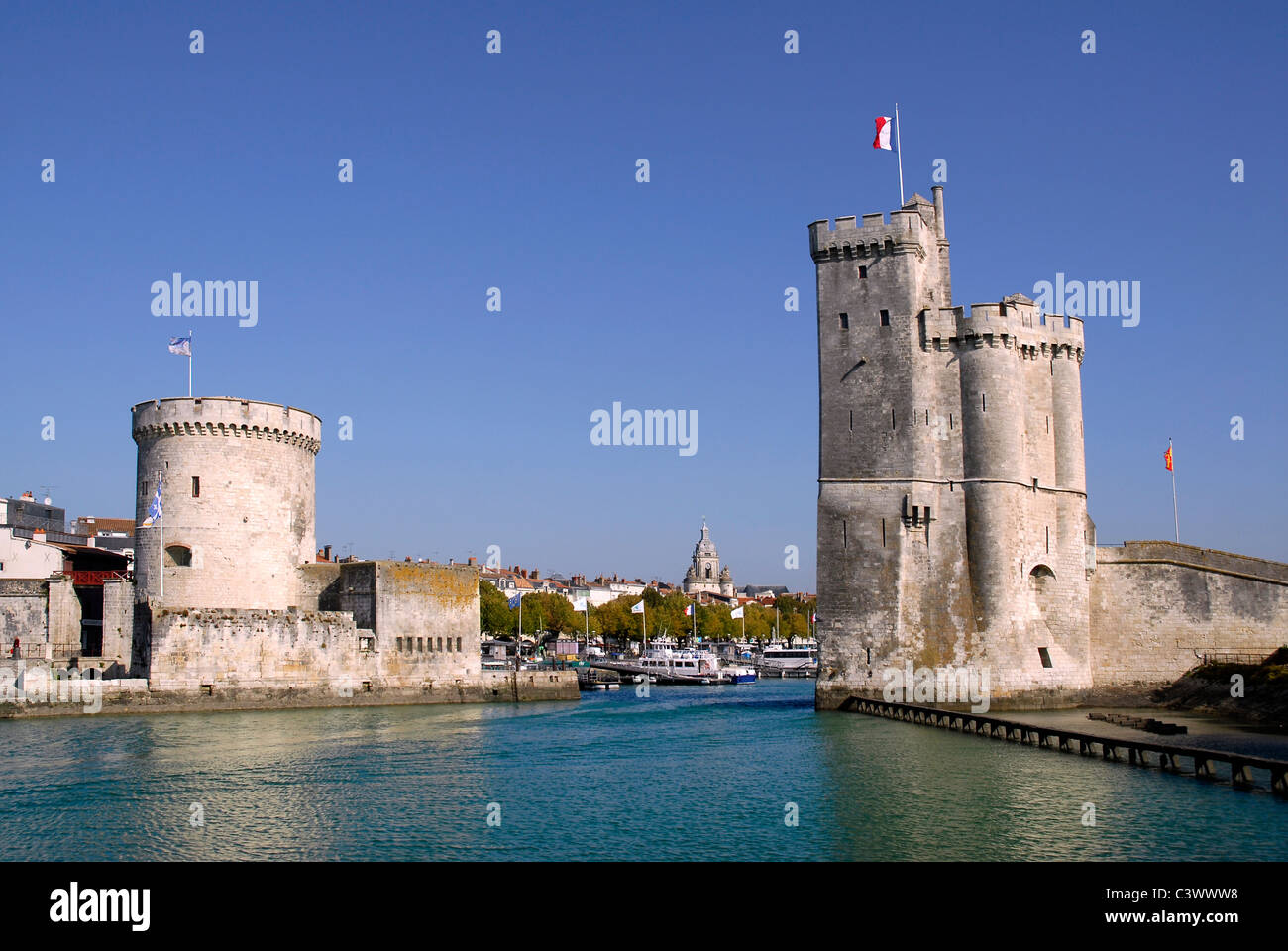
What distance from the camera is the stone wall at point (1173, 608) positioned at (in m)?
34.5

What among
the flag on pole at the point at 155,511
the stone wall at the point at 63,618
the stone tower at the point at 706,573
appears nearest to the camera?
the flag on pole at the point at 155,511

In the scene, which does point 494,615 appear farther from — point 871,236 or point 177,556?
point 871,236

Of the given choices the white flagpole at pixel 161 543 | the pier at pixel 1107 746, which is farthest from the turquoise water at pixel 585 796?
the white flagpole at pixel 161 543

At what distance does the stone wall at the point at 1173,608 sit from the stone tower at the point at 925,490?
88 cm

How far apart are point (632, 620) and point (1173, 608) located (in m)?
72.4

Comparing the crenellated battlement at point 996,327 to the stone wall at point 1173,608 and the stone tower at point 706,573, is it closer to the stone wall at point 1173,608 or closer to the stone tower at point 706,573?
the stone wall at point 1173,608

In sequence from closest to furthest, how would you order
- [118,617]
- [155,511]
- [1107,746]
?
1. [1107,746]
2. [155,511]
3. [118,617]

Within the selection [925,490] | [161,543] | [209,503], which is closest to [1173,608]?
[925,490]

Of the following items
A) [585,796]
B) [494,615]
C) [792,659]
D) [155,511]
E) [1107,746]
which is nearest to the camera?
[585,796]

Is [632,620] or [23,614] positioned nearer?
[23,614]

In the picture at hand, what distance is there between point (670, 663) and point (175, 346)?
130ft

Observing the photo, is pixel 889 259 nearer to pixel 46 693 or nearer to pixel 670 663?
pixel 46 693

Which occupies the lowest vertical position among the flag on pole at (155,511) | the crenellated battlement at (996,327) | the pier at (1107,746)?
the pier at (1107,746)

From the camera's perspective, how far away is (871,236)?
117ft
